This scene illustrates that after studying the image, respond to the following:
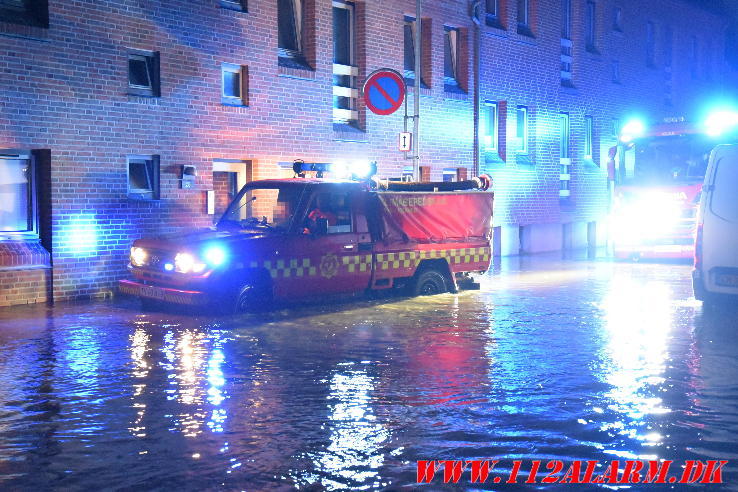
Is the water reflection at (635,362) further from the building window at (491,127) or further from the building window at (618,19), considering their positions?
the building window at (618,19)

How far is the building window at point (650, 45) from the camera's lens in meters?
36.8

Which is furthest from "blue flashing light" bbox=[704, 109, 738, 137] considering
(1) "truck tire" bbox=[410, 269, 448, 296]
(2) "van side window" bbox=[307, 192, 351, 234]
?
(2) "van side window" bbox=[307, 192, 351, 234]

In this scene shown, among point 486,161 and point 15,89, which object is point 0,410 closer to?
point 15,89

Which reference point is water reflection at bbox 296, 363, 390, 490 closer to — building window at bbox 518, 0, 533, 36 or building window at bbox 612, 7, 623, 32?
building window at bbox 518, 0, 533, 36

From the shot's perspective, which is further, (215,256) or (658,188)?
(658,188)

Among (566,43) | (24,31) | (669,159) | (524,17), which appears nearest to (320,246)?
(24,31)

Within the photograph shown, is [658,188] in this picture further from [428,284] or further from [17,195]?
[17,195]

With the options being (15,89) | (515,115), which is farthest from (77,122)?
(515,115)

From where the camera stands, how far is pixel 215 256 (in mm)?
13000

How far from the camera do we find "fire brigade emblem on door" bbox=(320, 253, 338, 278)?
46.4 ft

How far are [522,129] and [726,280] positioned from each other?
1634 cm

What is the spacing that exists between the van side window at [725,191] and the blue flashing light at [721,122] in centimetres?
994

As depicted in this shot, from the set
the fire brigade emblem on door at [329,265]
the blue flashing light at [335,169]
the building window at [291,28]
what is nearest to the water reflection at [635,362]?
the fire brigade emblem on door at [329,265]

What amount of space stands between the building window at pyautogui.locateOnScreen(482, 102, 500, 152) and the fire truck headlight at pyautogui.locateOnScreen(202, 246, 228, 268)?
1539 cm
